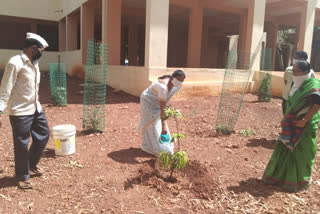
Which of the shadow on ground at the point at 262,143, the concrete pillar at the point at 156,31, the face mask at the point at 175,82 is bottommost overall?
the shadow on ground at the point at 262,143

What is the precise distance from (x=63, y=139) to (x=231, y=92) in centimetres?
502

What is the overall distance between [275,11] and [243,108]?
27.2ft

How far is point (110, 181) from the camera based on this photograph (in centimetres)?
307

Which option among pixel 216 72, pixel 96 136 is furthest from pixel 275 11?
pixel 96 136

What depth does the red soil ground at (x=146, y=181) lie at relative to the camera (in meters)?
2.68

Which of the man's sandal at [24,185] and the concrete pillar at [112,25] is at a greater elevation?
the concrete pillar at [112,25]

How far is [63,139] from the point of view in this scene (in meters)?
3.65

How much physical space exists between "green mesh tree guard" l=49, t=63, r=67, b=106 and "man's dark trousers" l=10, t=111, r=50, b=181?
161 inches

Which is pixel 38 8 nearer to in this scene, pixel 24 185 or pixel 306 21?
pixel 306 21

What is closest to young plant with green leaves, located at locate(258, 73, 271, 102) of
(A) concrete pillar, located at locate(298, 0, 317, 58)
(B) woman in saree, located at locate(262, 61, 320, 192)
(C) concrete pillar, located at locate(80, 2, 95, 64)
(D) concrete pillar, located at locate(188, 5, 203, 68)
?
(D) concrete pillar, located at locate(188, 5, 203, 68)

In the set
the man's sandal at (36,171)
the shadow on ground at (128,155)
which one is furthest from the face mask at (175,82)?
the man's sandal at (36,171)

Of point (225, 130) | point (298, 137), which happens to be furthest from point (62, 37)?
point (298, 137)

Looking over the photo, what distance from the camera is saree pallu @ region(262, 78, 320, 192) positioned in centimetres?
277

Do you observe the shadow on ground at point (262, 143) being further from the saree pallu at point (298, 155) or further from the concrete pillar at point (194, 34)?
the concrete pillar at point (194, 34)
